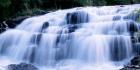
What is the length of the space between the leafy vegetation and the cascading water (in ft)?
6.00

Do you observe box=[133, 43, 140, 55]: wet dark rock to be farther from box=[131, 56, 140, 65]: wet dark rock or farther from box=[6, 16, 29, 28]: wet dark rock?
box=[6, 16, 29, 28]: wet dark rock

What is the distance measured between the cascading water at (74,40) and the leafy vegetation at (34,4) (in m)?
1.83

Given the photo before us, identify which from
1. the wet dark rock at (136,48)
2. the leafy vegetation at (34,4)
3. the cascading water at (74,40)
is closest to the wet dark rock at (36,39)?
the cascading water at (74,40)

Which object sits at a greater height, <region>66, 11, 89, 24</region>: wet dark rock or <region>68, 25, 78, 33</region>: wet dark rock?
<region>66, 11, 89, 24</region>: wet dark rock

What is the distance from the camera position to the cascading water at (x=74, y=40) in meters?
15.4

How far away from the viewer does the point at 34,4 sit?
23234 mm

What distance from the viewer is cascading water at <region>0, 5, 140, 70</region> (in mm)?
15383

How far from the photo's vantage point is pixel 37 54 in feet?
55.2

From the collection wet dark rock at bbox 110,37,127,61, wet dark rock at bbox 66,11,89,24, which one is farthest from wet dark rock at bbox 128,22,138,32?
wet dark rock at bbox 66,11,89,24

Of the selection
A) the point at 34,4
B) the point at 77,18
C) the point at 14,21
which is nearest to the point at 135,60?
the point at 77,18

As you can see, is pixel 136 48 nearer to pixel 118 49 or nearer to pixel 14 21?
pixel 118 49

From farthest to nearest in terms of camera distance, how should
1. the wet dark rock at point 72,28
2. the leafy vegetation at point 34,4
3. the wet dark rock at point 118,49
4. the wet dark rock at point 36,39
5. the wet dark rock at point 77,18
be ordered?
the leafy vegetation at point 34,4
the wet dark rock at point 77,18
the wet dark rock at point 36,39
the wet dark rock at point 72,28
the wet dark rock at point 118,49

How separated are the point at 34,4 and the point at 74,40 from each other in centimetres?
746

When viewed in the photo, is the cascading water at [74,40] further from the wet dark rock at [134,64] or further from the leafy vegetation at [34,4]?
the leafy vegetation at [34,4]
